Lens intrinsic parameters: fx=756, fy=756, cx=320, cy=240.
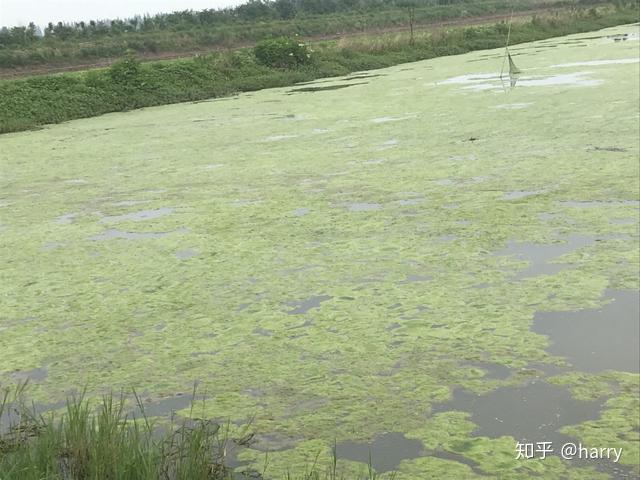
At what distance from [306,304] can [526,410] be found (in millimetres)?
1165

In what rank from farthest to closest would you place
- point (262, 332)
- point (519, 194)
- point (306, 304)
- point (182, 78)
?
1. point (182, 78)
2. point (519, 194)
3. point (306, 304)
4. point (262, 332)

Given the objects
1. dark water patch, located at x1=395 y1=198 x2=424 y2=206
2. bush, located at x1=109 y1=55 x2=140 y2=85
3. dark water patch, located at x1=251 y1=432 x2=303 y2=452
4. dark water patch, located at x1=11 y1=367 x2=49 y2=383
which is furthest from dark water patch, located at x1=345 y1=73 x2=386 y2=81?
dark water patch, located at x1=251 y1=432 x2=303 y2=452

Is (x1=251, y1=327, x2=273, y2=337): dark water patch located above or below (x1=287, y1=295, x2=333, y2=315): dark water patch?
below

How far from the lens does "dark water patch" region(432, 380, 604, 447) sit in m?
2.02

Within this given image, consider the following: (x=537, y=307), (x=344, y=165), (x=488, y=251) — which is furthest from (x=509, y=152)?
(x=537, y=307)

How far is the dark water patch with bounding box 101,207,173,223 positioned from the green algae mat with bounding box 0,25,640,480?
2cm

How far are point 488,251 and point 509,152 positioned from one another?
224cm

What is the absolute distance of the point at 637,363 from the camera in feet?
7.70

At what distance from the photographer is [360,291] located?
10.3 feet

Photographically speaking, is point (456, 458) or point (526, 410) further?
point (526, 410)

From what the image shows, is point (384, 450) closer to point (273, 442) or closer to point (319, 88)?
point (273, 442)

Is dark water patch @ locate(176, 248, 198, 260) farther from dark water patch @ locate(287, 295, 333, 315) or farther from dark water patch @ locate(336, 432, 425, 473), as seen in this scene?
dark water patch @ locate(336, 432, 425, 473)

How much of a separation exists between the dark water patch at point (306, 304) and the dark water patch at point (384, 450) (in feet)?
3.25

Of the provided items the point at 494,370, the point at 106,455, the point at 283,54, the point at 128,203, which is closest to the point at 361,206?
the point at 128,203
